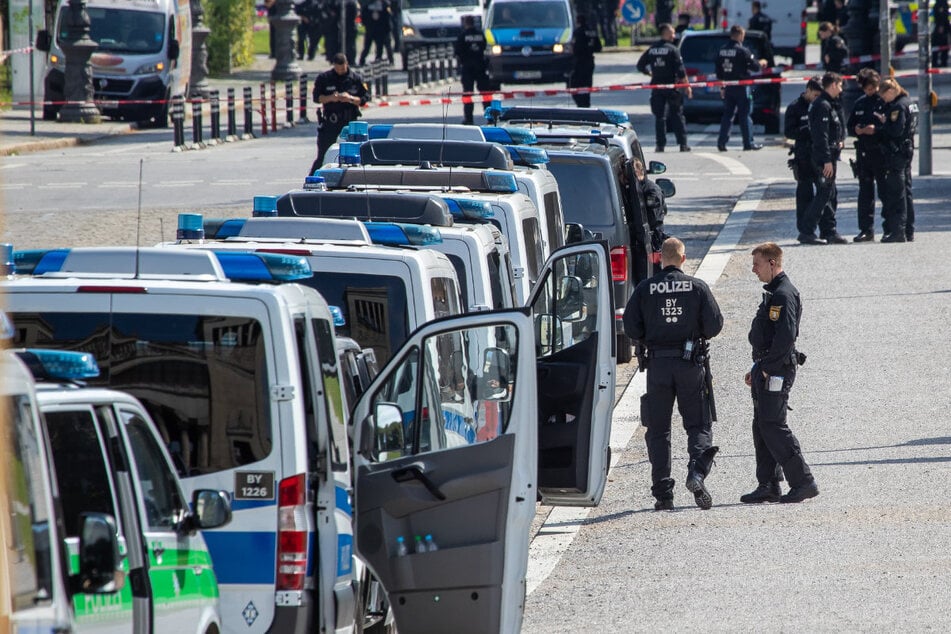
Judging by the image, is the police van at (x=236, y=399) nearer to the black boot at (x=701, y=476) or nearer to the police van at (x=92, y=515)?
the police van at (x=92, y=515)

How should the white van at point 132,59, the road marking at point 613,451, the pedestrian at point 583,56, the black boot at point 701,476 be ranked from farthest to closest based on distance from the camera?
the pedestrian at point 583,56 → the white van at point 132,59 → the black boot at point 701,476 → the road marking at point 613,451

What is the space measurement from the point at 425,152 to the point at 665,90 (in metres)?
16.1

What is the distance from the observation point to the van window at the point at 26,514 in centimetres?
409

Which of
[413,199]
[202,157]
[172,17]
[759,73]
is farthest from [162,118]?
[413,199]

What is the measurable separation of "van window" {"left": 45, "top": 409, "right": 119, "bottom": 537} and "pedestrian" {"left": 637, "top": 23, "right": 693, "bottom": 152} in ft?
81.4

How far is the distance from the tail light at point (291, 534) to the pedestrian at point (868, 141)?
571 inches

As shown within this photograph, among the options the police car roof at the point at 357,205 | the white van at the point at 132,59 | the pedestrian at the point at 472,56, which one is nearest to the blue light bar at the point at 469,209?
the police car roof at the point at 357,205

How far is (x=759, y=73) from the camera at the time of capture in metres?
31.1

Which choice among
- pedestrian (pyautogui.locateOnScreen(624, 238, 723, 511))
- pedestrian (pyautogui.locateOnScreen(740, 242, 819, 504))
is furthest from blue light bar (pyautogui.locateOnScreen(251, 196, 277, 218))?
pedestrian (pyautogui.locateOnScreen(740, 242, 819, 504))

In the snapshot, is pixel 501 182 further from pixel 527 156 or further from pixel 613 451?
pixel 527 156

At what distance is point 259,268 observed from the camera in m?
6.29

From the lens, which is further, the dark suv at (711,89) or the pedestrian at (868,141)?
the dark suv at (711,89)

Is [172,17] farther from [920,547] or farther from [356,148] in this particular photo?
[920,547]

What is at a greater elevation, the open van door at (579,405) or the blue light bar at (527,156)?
the blue light bar at (527,156)
